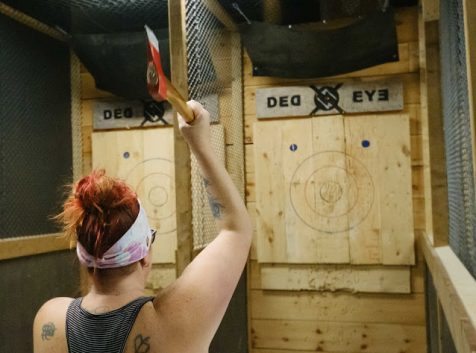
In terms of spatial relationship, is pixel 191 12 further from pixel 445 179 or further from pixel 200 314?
pixel 200 314

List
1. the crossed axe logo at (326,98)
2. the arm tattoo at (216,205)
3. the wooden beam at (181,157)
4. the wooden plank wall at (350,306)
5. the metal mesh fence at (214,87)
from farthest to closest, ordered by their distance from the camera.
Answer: the crossed axe logo at (326,98) → the wooden plank wall at (350,306) → the metal mesh fence at (214,87) → the wooden beam at (181,157) → the arm tattoo at (216,205)

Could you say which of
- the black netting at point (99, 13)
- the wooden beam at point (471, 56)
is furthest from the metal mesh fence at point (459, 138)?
the black netting at point (99, 13)

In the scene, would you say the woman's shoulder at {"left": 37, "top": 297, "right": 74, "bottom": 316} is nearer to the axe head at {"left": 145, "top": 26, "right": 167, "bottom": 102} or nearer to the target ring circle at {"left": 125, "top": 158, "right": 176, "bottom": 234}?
the axe head at {"left": 145, "top": 26, "right": 167, "bottom": 102}

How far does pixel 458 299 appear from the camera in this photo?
1.10m

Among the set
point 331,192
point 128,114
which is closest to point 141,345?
point 331,192

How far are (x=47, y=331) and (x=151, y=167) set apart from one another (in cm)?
247

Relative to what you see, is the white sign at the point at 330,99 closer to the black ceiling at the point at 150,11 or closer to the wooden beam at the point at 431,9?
the black ceiling at the point at 150,11

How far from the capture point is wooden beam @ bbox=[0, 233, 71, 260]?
2530 mm

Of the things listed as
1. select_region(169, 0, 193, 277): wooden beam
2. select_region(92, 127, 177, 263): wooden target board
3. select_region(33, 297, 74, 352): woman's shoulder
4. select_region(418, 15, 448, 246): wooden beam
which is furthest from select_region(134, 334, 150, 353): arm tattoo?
select_region(92, 127, 177, 263): wooden target board

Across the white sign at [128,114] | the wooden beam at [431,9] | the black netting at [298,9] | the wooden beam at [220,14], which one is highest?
the black netting at [298,9]

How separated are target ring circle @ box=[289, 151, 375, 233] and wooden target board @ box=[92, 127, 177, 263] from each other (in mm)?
880

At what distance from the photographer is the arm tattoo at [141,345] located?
32.5 inches

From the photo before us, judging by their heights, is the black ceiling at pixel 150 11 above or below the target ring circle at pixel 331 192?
above

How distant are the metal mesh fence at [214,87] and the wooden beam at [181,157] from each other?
0.14 metres
